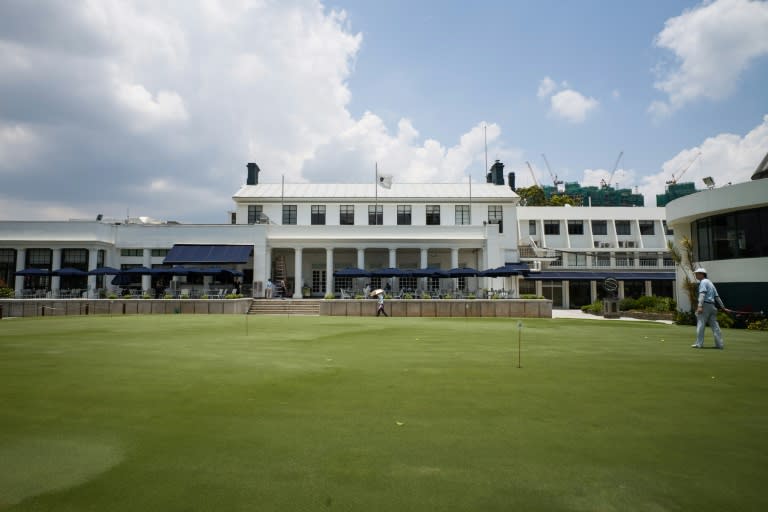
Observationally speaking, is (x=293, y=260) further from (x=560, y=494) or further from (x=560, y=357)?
(x=560, y=494)

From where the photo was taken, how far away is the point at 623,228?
161 ft

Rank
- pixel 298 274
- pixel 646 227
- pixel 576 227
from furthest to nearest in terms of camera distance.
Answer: pixel 646 227, pixel 576 227, pixel 298 274

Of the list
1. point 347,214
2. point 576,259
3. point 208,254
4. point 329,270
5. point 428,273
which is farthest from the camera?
→ point 576,259

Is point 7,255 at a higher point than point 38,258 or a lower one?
higher

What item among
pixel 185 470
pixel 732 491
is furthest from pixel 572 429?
pixel 185 470

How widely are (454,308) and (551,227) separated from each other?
25.3m

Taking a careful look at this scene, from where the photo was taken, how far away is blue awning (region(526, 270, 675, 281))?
1590 inches

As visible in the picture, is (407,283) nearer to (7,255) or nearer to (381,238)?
(381,238)

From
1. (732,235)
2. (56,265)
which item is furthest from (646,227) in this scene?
(56,265)

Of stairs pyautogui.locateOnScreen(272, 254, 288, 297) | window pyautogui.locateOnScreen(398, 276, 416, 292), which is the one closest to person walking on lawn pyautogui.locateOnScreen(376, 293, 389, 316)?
window pyautogui.locateOnScreen(398, 276, 416, 292)

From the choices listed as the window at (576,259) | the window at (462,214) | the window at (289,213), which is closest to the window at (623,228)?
the window at (576,259)

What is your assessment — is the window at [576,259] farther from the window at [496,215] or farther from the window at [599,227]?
the window at [496,215]

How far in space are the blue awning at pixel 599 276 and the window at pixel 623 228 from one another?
8.40 m

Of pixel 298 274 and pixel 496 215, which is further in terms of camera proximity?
pixel 496 215
